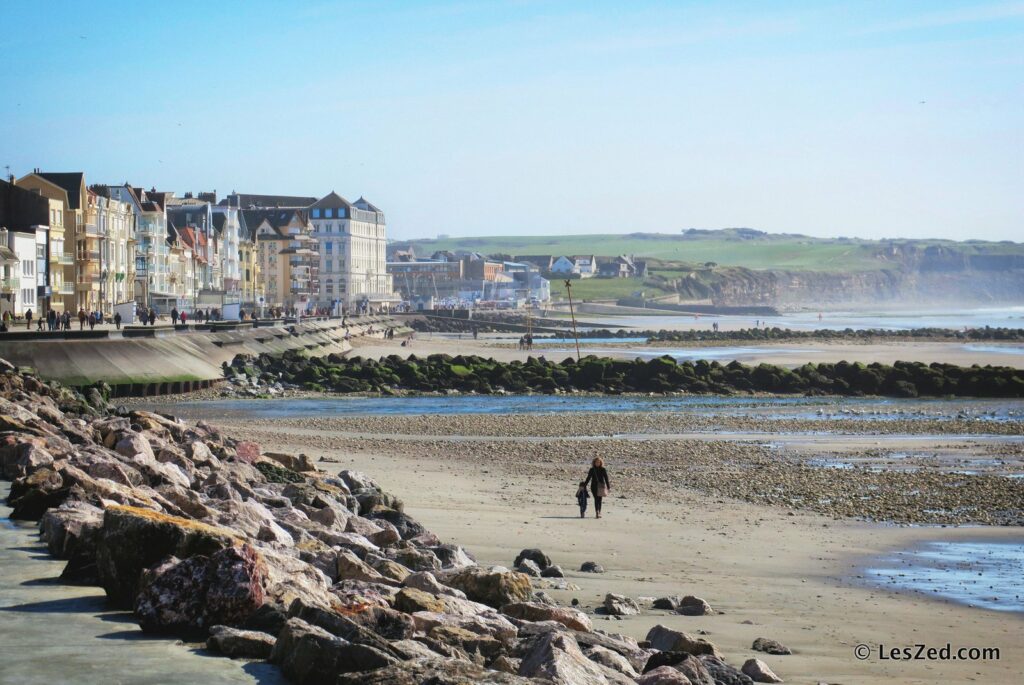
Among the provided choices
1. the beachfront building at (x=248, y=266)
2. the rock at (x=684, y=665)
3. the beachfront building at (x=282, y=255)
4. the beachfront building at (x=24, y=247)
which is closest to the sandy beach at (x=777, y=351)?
the beachfront building at (x=24, y=247)

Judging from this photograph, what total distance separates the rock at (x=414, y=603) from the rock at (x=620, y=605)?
9.04 ft

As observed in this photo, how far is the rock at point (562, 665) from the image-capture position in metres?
6.44

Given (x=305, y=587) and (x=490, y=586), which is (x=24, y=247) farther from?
(x=305, y=587)

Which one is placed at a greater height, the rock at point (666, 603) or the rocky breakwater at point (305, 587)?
the rocky breakwater at point (305, 587)

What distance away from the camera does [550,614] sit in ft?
29.1

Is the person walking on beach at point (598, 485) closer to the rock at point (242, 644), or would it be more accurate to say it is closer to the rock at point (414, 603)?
the rock at point (414, 603)

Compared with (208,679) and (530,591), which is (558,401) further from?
(208,679)

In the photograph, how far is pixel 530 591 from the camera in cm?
1011

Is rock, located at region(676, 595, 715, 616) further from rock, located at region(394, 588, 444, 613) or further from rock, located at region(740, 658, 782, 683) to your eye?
rock, located at region(394, 588, 444, 613)

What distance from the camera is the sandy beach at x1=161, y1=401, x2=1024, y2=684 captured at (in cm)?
1003

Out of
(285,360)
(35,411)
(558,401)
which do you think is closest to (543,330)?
(285,360)

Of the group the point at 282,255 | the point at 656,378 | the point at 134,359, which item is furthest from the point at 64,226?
the point at 282,255

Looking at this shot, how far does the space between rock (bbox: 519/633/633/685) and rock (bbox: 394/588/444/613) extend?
1219 millimetres

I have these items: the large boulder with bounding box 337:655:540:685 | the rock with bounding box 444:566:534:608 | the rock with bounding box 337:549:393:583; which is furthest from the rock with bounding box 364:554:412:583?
the large boulder with bounding box 337:655:540:685
